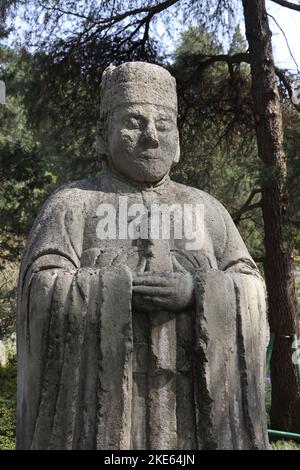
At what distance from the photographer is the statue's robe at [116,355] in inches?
109

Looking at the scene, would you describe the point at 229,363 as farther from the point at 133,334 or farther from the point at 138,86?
the point at 138,86

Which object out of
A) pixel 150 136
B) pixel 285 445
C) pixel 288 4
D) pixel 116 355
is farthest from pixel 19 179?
pixel 116 355

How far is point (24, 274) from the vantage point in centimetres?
313

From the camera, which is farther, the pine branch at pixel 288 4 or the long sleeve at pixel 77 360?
the pine branch at pixel 288 4

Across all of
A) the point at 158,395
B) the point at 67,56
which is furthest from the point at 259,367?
the point at 67,56

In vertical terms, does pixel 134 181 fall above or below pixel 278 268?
below

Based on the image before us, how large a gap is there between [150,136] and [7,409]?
7.32m

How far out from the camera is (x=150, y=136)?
3287mm

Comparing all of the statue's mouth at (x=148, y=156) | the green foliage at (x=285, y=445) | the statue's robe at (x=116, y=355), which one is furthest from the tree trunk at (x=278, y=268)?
the statue's robe at (x=116, y=355)

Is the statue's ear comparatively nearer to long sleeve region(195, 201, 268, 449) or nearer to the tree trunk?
long sleeve region(195, 201, 268, 449)

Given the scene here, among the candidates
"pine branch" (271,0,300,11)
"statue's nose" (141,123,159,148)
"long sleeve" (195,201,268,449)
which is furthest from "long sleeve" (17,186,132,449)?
"pine branch" (271,0,300,11)

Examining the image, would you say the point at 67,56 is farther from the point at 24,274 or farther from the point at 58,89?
the point at 24,274

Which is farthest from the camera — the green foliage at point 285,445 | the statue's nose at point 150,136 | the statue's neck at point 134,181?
A: the green foliage at point 285,445

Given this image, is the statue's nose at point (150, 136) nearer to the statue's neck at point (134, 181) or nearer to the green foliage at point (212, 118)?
the statue's neck at point (134, 181)
